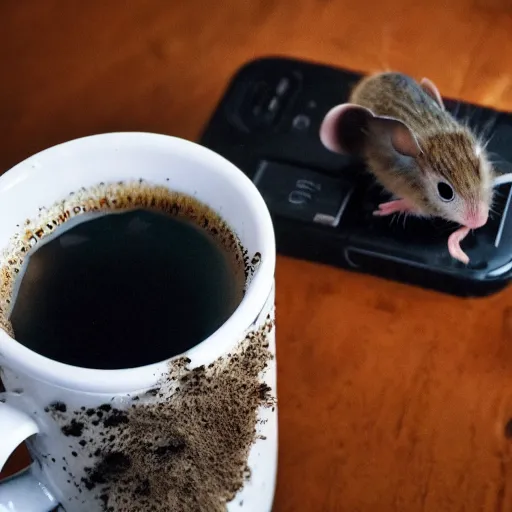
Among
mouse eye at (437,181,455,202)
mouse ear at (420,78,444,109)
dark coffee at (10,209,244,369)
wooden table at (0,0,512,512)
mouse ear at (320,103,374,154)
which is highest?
dark coffee at (10,209,244,369)

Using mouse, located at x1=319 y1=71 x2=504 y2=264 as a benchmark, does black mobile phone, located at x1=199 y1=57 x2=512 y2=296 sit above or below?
below

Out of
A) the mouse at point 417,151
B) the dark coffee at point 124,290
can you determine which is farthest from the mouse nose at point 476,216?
the dark coffee at point 124,290

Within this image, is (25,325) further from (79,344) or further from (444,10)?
(444,10)

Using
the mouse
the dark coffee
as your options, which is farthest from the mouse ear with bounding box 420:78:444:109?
the dark coffee

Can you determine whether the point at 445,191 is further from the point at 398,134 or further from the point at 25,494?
the point at 25,494

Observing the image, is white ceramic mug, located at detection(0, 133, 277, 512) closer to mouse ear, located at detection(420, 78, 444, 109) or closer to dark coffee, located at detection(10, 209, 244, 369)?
dark coffee, located at detection(10, 209, 244, 369)

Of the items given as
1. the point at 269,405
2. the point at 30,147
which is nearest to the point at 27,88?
the point at 30,147
